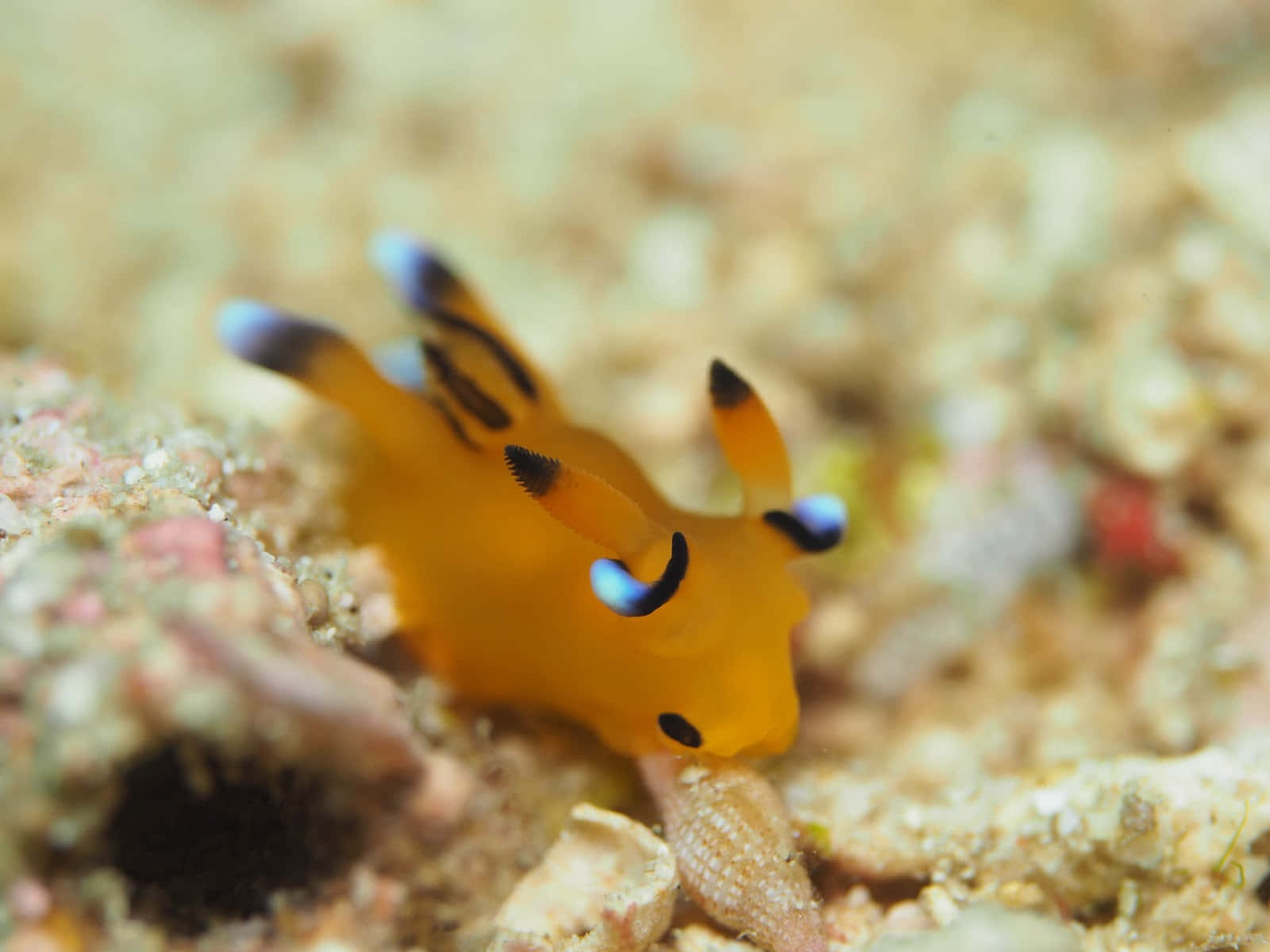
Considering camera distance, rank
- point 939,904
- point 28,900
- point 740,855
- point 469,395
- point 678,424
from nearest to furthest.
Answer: point 28,900 → point 740,855 → point 939,904 → point 469,395 → point 678,424

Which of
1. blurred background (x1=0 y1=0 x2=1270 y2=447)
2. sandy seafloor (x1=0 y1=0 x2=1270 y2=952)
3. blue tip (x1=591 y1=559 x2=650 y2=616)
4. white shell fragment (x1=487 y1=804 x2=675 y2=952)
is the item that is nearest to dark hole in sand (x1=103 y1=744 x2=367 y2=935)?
sandy seafloor (x1=0 y1=0 x2=1270 y2=952)

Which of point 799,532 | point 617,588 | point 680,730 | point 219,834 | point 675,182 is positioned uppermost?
point 675,182

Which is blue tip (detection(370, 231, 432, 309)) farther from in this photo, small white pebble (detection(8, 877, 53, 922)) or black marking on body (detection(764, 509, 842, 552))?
small white pebble (detection(8, 877, 53, 922))

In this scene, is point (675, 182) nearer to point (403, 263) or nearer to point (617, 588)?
point (403, 263)

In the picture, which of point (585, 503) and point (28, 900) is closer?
point (28, 900)

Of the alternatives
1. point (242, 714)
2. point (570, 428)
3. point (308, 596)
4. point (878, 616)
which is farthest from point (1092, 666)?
point (242, 714)

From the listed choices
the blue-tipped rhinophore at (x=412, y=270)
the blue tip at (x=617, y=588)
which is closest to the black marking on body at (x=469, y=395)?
the blue-tipped rhinophore at (x=412, y=270)

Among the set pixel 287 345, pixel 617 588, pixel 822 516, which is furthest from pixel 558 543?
pixel 287 345
